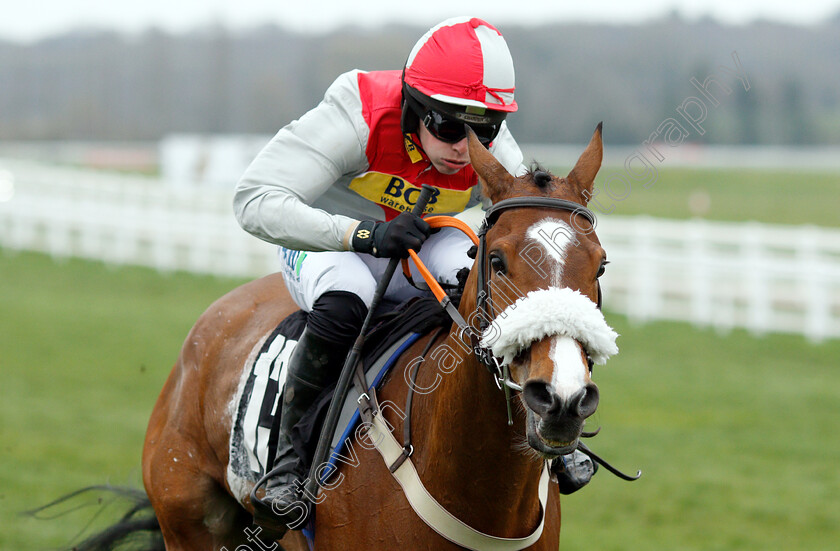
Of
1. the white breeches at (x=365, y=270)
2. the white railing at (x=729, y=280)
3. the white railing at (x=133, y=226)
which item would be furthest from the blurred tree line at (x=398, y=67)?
the white breeches at (x=365, y=270)

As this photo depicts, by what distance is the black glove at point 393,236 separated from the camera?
3078mm

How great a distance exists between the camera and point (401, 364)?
10.8ft

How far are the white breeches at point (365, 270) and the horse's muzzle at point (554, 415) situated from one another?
1.15 metres

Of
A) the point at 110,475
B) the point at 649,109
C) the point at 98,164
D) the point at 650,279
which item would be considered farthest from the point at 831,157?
the point at 110,475

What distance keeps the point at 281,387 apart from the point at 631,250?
11.7 meters

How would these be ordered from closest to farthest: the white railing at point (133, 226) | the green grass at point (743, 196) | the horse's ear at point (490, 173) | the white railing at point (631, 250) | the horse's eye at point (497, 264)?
the horse's eye at point (497, 264) < the horse's ear at point (490, 173) < the white railing at point (631, 250) < the white railing at point (133, 226) < the green grass at point (743, 196)

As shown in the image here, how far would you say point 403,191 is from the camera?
3633mm

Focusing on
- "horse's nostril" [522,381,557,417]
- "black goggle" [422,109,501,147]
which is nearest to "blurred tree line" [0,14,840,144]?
"black goggle" [422,109,501,147]

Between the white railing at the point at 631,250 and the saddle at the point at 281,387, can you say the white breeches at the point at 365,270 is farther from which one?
the white railing at the point at 631,250

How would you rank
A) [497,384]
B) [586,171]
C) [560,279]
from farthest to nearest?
[586,171] → [497,384] → [560,279]

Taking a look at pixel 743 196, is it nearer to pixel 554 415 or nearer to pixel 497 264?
pixel 497 264

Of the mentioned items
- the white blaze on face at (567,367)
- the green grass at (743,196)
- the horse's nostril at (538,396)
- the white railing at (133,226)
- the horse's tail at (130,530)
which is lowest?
the green grass at (743,196)

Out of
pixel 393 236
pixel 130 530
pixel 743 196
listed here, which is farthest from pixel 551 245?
pixel 743 196

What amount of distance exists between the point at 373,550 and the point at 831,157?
62035 millimetres
